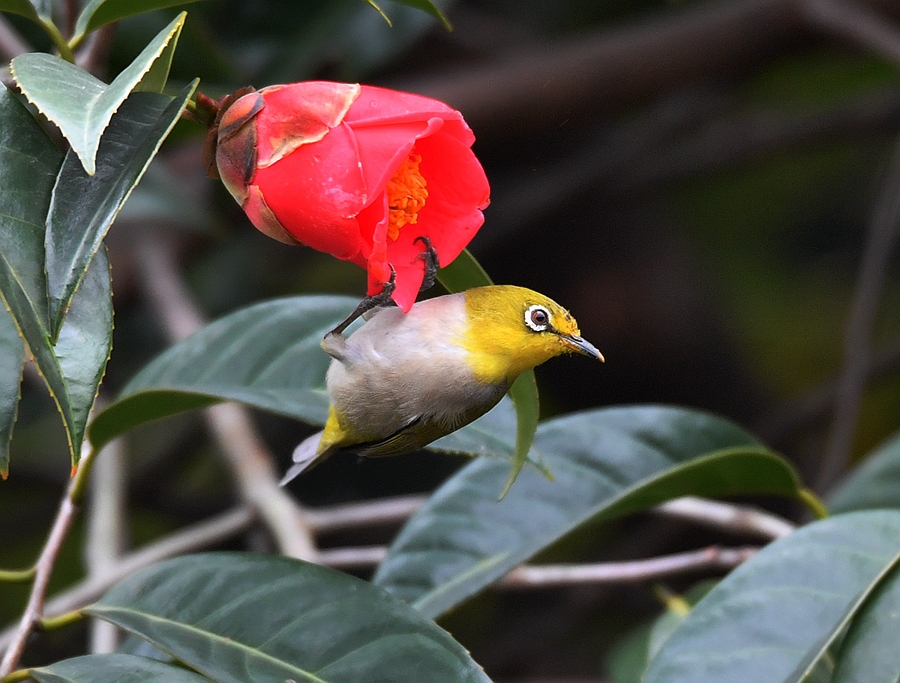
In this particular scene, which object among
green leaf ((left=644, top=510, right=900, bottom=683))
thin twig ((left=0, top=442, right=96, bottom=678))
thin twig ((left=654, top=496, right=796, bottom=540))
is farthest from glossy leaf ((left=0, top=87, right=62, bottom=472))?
thin twig ((left=654, top=496, right=796, bottom=540))

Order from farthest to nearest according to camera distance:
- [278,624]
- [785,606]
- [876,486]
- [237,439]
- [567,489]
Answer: [237,439] → [876,486] → [567,489] → [785,606] → [278,624]

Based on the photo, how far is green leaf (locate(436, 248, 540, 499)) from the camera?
756mm

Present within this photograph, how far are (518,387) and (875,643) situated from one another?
0.46m

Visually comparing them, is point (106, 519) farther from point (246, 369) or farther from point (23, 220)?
point (23, 220)

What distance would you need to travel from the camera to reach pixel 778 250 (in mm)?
3605

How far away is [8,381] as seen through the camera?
0.68m

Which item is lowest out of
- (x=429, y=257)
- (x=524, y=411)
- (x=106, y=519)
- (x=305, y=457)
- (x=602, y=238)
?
(x=602, y=238)

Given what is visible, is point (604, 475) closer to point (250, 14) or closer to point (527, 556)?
point (527, 556)

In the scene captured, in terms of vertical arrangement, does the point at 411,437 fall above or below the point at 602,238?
above

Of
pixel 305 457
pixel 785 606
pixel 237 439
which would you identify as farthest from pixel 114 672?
pixel 237 439

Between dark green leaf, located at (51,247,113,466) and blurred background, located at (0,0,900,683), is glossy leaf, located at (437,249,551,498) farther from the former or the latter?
blurred background, located at (0,0,900,683)

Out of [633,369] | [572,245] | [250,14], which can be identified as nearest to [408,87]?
[250,14]

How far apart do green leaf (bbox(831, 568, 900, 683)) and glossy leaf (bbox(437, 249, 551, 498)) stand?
0.42m

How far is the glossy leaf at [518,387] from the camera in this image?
76 cm
